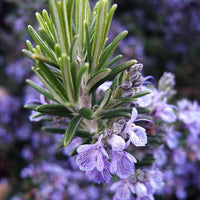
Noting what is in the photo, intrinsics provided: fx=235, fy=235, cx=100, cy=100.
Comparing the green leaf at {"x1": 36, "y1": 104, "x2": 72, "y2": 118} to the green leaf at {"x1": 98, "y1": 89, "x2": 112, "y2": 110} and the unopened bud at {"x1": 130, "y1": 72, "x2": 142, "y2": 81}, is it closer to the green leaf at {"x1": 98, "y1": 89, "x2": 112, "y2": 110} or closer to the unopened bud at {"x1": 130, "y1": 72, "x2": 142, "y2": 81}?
the green leaf at {"x1": 98, "y1": 89, "x2": 112, "y2": 110}

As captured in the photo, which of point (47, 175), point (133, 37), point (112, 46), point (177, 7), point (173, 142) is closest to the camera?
point (112, 46)

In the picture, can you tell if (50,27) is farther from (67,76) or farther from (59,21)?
(67,76)

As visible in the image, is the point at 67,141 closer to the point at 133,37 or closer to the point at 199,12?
the point at 133,37

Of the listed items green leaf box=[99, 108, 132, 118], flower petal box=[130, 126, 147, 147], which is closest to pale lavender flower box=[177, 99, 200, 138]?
green leaf box=[99, 108, 132, 118]

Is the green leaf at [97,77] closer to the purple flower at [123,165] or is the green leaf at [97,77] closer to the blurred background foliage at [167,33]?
the purple flower at [123,165]

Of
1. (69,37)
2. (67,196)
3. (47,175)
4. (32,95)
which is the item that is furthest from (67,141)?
(32,95)

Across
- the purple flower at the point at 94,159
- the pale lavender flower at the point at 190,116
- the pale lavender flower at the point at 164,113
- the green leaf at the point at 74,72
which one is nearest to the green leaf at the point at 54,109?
the green leaf at the point at 74,72
